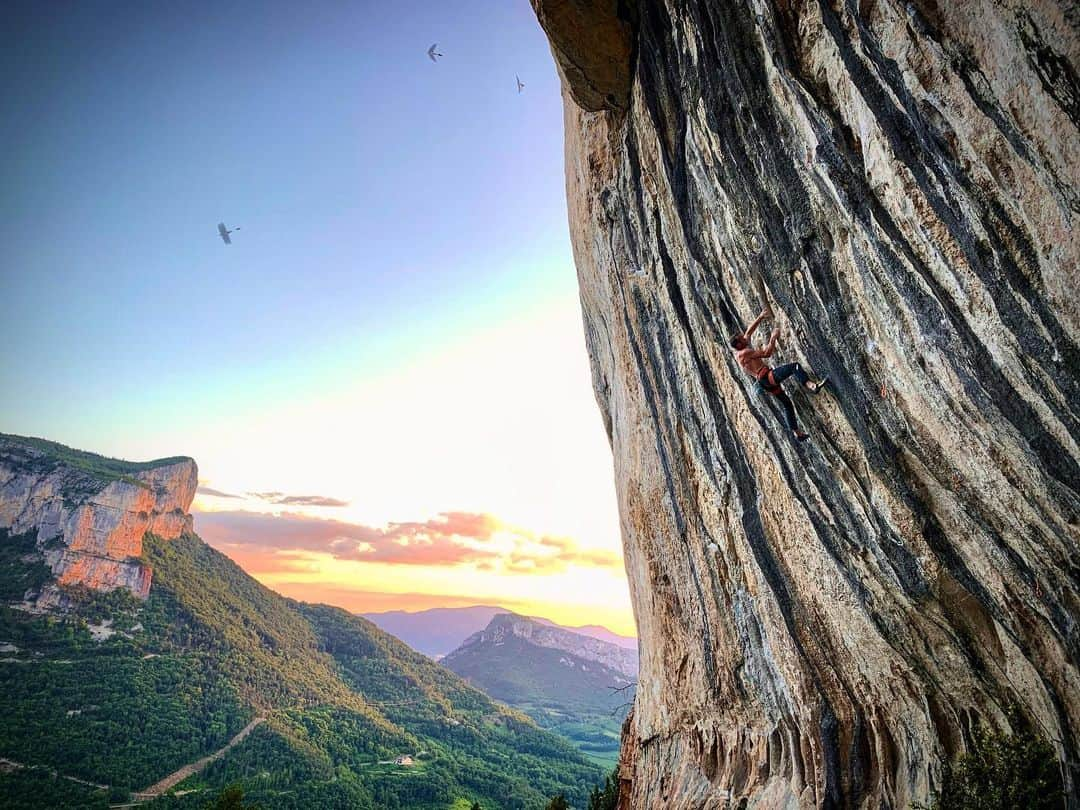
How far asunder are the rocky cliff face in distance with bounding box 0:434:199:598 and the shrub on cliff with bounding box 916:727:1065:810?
422 ft

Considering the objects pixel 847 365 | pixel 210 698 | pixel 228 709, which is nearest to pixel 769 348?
pixel 847 365

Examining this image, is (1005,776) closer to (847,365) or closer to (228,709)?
(847,365)

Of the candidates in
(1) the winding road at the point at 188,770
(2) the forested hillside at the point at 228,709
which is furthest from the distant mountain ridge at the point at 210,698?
(1) the winding road at the point at 188,770

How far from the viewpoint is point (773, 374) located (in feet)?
26.4

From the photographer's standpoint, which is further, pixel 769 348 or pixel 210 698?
pixel 210 698

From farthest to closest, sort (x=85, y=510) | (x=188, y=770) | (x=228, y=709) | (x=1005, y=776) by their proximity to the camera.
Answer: (x=85, y=510)
(x=228, y=709)
(x=188, y=770)
(x=1005, y=776)

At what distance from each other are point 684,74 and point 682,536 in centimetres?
854

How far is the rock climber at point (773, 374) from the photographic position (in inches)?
313

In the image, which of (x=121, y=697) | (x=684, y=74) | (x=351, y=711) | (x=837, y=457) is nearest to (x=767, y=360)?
(x=837, y=457)

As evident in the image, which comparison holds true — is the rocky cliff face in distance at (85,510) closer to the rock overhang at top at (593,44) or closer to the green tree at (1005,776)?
the rock overhang at top at (593,44)

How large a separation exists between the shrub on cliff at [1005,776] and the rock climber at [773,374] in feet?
15.2

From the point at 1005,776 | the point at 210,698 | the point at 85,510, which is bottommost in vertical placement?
the point at 210,698

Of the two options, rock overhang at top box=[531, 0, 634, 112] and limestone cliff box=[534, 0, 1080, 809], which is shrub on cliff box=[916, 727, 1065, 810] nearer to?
limestone cliff box=[534, 0, 1080, 809]

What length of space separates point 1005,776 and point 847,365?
5579mm
